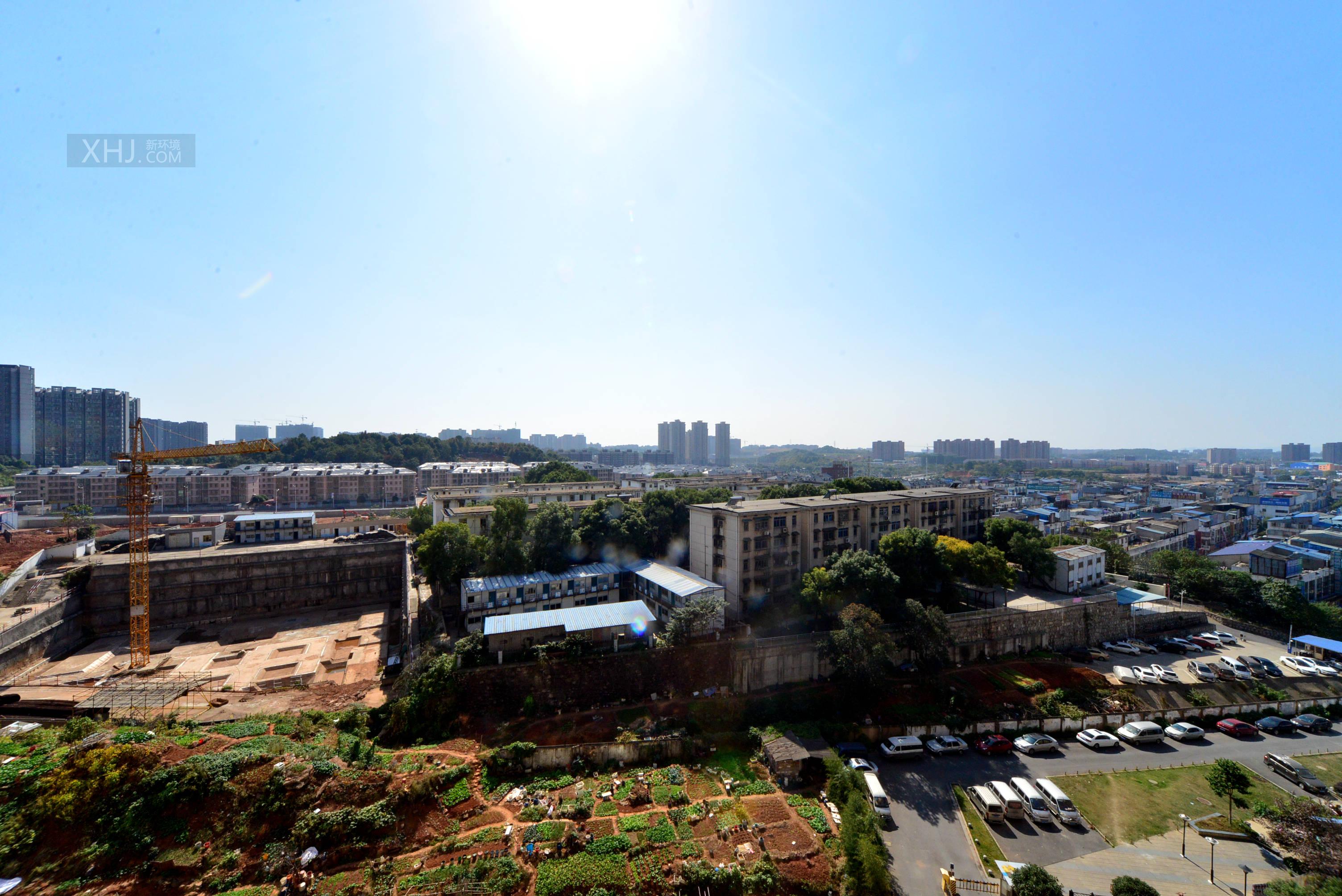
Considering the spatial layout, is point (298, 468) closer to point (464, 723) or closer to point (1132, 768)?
point (464, 723)

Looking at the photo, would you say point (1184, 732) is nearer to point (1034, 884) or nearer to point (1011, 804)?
point (1011, 804)

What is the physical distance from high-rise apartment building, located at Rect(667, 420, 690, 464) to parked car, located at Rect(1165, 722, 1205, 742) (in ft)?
509

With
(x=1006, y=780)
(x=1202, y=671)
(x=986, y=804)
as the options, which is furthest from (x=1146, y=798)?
(x=1202, y=671)

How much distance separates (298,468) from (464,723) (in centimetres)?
6826

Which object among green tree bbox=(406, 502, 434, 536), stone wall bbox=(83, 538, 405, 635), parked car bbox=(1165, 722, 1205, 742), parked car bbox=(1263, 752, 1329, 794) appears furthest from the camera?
green tree bbox=(406, 502, 434, 536)

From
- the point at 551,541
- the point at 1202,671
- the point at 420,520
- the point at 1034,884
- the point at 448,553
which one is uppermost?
the point at 551,541

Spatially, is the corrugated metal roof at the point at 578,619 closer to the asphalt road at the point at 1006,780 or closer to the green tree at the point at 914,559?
the asphalt road at the point at 1006,780

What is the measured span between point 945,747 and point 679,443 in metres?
160

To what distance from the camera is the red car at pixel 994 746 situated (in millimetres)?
18188

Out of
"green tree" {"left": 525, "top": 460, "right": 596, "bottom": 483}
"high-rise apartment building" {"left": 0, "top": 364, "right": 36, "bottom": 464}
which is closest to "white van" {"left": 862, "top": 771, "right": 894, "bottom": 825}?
"green tree" {"left": 525, "top": 460, "right": 596, "bottom": 483}

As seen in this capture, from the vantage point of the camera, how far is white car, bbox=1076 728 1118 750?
728 inches

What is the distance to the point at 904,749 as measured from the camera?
59.1ft

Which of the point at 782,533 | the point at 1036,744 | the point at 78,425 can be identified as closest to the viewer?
the point at 1036,744

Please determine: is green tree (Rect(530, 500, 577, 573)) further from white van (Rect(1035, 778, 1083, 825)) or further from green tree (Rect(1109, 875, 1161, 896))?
green tree (Rect(1109, 875, 1161, 896))
